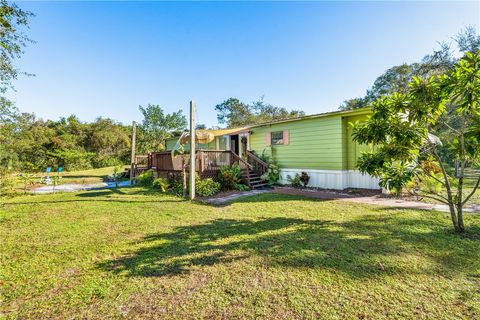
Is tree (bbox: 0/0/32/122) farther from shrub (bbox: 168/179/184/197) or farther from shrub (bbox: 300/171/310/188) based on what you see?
shrub (bbox: 300/171/310/188)

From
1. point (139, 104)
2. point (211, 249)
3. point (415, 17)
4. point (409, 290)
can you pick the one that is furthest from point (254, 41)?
point (139, 104)

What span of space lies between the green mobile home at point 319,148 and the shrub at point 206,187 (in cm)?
405

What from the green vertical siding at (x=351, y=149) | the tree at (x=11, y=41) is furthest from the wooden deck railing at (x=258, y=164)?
the tree at (x=11, y=41)

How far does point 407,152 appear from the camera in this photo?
4629mm

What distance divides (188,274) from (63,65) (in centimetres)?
1194

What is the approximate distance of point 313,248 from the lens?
141 inches

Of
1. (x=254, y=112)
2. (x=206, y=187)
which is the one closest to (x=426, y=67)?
(x=206, y=187)

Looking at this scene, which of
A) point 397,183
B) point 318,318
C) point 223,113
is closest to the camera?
point 318,318

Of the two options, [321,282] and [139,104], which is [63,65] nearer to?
[321,282]

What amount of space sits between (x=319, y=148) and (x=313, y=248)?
23.8 feet

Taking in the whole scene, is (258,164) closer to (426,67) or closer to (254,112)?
(426,67)

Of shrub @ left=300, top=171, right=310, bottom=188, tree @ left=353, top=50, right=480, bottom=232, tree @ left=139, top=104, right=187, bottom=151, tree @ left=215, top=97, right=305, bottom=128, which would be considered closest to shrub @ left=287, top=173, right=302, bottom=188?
shrub @ left=300, top=171, right=310, bottom=188

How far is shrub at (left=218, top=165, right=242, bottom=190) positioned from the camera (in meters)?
9.97

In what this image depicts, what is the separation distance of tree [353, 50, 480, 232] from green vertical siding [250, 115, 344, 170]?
15.2 feet
